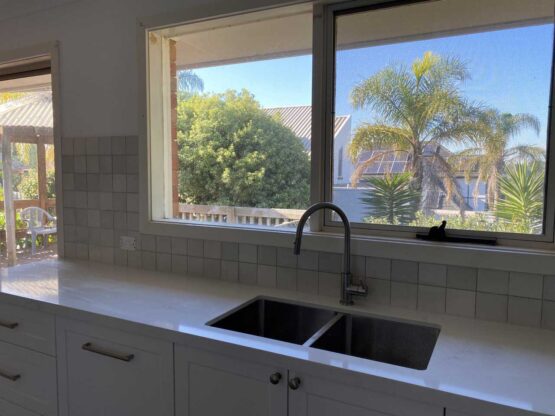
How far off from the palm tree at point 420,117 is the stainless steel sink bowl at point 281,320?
2.06 feet

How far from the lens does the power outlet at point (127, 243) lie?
223 cm

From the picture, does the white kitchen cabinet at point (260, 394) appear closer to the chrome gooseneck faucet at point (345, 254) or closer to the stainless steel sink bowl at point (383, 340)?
the stainless steel sink bowl at point (383, 340)

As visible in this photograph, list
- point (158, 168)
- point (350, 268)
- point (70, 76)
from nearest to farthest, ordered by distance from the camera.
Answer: point (350, 268) < point (158, 168) < point (70, 76)

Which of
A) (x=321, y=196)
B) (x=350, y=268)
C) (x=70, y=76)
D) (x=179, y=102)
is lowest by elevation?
(x=350, y=268)

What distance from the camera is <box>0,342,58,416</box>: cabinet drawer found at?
1651 mm

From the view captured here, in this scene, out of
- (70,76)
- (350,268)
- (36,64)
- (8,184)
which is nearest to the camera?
(350,268)

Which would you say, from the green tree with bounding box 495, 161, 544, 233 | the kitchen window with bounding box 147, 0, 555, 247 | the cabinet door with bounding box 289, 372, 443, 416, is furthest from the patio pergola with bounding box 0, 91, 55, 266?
the green tree with bounding box 495, 161, 544, 233

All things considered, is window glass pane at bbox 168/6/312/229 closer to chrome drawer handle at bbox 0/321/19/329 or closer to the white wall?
the white wall

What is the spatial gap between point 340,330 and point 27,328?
1.29 m

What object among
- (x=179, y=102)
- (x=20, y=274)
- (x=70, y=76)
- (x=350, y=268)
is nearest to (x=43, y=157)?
(x=70, y=76)

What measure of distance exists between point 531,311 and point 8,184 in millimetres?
3120

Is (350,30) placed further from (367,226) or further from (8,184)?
(8,184)

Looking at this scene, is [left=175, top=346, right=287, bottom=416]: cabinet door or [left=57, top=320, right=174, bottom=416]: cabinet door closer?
[left=175, top=346, right=287, bottom=416]: cabinet door

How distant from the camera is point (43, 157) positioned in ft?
8.63
